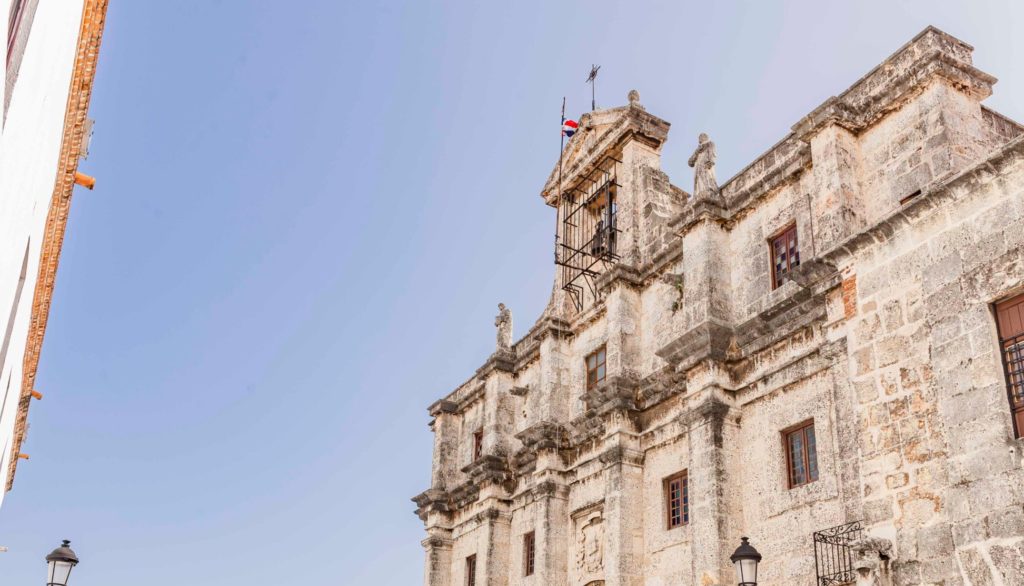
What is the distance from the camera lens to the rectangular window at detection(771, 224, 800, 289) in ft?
55.6

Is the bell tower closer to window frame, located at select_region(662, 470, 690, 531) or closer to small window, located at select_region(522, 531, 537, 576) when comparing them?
window frame, located at select_region(662, 470, 690, 531)

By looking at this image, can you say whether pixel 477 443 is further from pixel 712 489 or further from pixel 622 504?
pixel 712 489

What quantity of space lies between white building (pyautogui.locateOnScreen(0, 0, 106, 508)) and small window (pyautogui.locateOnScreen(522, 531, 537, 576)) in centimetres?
1169

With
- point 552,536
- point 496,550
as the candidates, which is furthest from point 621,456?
point 496,550

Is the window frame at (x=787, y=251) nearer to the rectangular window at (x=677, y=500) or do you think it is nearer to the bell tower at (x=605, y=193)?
the rectangular window at (x=677, y=500)

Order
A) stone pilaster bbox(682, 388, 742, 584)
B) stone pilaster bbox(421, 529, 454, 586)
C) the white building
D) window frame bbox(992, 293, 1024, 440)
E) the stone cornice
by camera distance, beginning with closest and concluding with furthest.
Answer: the white building
window frame bbox(992, 293, 1024, 440)
the stone cornice
stone pilaster bbox(682, 388, 742, 584)
stone pilaster bbox(421, 529, 454, 586)

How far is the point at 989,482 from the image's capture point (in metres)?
8.27

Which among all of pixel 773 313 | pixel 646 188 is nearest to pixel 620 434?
pixel 773 313

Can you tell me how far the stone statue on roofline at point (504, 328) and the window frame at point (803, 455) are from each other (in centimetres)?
1118

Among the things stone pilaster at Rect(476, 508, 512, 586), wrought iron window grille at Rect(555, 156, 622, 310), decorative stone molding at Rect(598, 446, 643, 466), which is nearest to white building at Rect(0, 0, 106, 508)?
decorative stone molding at Rect(598, 446, 643, 466)

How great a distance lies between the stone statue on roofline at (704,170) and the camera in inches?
745

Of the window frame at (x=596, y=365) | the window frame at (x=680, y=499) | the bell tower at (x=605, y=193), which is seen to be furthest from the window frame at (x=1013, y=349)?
the window frame at (x=596, y=365)

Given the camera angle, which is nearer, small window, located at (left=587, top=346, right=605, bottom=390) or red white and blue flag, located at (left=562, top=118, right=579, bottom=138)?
small window, located at (left=587, top=346, right=605, bottom=390)

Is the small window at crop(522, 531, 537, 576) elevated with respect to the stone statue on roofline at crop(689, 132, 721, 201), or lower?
lower
